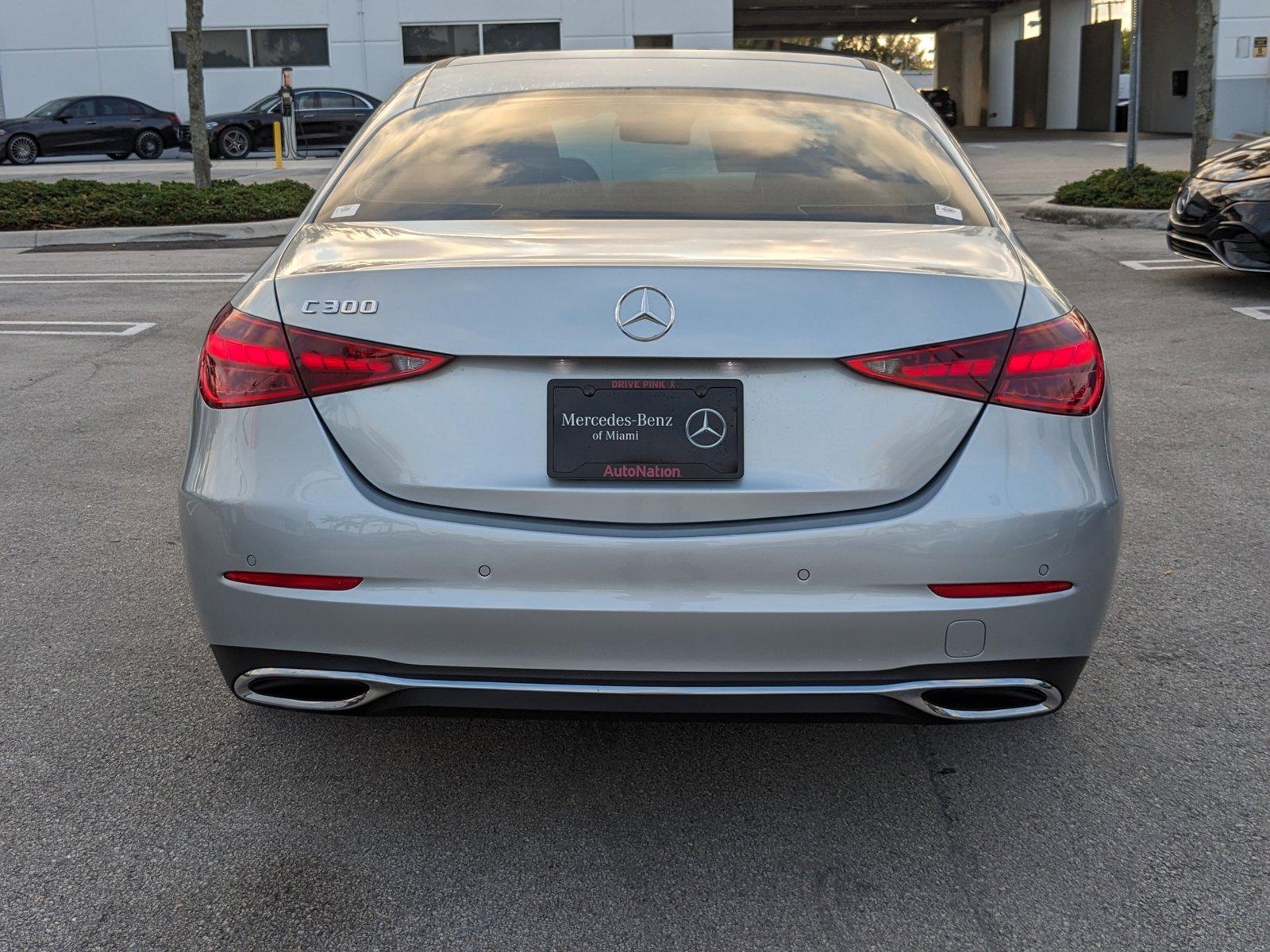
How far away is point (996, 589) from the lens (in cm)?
256

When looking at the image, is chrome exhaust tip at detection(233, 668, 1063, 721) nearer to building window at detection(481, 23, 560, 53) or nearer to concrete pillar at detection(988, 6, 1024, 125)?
building window at detection(481, 23, 560, 53)

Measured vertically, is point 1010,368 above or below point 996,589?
above

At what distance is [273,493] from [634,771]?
114 cm

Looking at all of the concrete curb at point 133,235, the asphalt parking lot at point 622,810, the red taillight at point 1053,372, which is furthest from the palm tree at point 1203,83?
the red taillight at point 1053,372

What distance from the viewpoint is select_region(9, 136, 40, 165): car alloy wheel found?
28.2 m

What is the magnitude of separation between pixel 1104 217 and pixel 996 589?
1302 cm

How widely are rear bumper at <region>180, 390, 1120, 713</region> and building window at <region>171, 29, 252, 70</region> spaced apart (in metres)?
32.9

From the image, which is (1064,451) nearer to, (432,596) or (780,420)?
(780,420)

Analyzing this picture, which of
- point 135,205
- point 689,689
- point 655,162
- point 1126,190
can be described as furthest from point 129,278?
point 689,689

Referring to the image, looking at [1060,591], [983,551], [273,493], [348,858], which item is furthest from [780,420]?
[348,858]

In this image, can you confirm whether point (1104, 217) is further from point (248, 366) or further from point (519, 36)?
point (519, 36)

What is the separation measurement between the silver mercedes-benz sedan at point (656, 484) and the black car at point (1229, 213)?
7749 millimetres

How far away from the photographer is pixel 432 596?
99.6 inches

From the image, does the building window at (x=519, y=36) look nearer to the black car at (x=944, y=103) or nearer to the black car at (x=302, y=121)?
the black car at (x=302, y=121)
